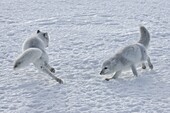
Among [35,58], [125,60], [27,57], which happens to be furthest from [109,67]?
[27,57]

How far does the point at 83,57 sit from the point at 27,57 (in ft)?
5.55

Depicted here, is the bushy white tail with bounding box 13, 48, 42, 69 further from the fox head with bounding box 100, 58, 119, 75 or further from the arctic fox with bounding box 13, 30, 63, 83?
the fox head with bounding box 100, 58, 119, 75

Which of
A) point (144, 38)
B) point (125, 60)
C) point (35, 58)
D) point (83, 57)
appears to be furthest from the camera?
point (83, 57)

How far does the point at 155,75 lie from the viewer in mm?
6059

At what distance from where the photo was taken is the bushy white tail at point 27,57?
5.44 m

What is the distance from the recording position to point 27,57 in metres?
5.52

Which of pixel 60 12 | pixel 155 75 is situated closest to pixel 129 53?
pixel 155 75

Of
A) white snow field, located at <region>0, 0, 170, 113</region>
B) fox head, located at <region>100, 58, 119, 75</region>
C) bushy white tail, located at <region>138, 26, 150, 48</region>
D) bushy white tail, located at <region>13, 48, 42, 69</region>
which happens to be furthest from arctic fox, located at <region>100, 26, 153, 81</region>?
bushy white tail, located at <region>13, 48, 42, 69</region>

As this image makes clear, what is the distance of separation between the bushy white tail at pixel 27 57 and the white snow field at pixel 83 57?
38cm

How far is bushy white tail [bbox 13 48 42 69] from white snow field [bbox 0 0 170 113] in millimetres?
381

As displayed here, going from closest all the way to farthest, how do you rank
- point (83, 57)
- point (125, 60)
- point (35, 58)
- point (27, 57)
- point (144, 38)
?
1. point (27, 57)
2. point (35, 58)
3. point (125, 60)
4. point (144, 38)
5. point (83, 57)

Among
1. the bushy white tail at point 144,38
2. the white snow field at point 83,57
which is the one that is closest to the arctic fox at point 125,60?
Result: the white snow field at point 83,57

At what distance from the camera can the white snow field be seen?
4.99m

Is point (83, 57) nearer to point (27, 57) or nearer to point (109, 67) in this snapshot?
point (109, 67)
